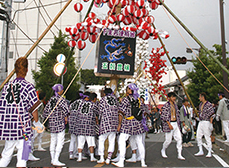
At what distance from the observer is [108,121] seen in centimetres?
572

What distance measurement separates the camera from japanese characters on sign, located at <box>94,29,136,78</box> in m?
6.51

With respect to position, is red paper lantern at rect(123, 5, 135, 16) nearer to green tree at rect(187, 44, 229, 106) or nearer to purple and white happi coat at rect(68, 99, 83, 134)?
purple and white happi coat at rect(68, 99, 83, 134)

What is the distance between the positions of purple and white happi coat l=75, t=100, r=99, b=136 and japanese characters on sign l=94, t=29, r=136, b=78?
1.07m

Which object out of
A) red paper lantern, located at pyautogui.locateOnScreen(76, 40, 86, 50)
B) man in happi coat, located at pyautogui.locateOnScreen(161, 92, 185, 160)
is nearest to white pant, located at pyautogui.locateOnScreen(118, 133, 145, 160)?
man in happi coat, located at pyautogui.locateOnScreen(161, 92, 185, 160)

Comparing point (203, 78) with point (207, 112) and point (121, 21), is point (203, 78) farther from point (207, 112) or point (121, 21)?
point (121, 21)

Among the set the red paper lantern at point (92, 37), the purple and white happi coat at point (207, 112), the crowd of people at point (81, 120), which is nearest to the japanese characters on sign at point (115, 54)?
the red paper lantern at point (92, 37)

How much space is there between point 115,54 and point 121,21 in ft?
3.45

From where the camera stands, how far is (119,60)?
260 inches

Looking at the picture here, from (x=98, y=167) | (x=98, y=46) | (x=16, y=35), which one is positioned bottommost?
(x=98, y=167)

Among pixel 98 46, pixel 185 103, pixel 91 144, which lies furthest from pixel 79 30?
pixel 185 103

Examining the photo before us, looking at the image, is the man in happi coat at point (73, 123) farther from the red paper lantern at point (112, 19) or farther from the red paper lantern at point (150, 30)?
the red paper lantern at point (150, 30)

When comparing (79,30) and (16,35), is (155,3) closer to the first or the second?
(79,30)

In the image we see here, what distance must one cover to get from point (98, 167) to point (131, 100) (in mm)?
1798

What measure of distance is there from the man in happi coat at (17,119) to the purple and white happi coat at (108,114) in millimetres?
2483
